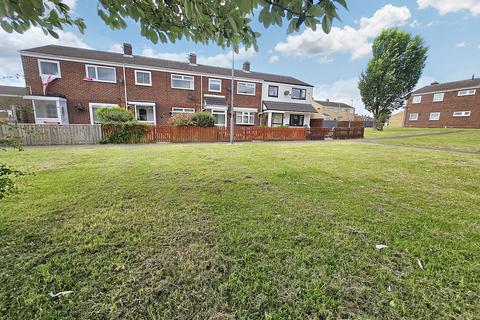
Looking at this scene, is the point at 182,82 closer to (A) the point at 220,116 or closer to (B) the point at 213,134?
(A) the point at 220,116

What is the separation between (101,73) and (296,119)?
20499 millimetres

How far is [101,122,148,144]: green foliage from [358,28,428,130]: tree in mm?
28169

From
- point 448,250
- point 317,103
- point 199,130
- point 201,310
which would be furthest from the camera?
point 317,103

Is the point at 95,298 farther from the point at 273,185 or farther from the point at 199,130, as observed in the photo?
the point at 199,130

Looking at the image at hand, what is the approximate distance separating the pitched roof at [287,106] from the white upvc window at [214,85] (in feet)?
17.9

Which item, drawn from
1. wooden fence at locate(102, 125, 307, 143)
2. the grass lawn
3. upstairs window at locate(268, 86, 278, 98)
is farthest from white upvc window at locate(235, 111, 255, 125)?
the grass lawn

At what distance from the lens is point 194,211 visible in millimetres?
3287

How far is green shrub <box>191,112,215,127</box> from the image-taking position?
14.9m

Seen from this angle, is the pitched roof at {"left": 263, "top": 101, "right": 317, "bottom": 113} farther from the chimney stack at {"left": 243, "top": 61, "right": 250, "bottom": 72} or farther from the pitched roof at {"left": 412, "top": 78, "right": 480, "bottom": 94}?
the pitched roof at {"left": 412, "top": 78, "right": 480, "bottom": 94}

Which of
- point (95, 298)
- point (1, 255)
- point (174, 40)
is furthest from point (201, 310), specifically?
point (174, 40)

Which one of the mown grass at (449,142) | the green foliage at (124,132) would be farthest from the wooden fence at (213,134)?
the mown grass at (449,142)

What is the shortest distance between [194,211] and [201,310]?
1765 millimetres

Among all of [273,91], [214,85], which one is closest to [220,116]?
[214,85]

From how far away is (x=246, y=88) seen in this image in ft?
75.3
